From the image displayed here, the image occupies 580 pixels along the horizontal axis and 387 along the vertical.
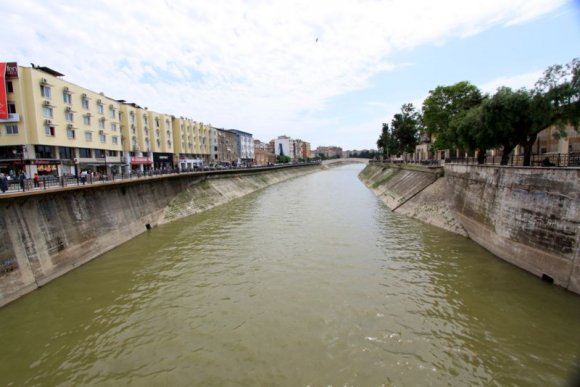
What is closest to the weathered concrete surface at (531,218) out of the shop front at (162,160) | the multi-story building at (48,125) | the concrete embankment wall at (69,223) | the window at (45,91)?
the concrete embankment wall at (69,223)

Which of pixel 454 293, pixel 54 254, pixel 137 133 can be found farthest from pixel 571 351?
pixel 137 133

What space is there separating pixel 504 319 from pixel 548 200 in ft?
28.3

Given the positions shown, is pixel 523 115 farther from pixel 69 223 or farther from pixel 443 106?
pixel 69 223

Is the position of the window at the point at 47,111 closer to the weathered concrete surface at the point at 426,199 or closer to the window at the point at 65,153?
the window at the point at 65,153

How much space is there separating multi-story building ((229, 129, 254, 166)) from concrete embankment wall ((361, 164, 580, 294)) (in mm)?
101893

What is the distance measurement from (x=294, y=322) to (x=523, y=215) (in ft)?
51.4

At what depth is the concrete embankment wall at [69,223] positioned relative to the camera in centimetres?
1487

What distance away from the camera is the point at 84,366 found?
9.80 metres

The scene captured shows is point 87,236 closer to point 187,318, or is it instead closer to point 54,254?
point 54,254

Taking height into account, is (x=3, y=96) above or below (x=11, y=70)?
below

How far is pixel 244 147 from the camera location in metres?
136

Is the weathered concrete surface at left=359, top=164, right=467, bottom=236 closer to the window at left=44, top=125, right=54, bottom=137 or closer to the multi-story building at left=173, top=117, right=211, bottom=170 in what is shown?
the window at left=44, top=125, right=54, bottom=137

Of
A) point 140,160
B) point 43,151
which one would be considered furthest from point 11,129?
point 140,160

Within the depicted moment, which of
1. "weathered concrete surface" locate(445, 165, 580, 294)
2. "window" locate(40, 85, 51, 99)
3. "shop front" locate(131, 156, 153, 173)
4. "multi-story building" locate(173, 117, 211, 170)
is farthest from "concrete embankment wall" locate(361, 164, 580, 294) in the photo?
"multi-story building" locate(173, 117, 211, 170)
